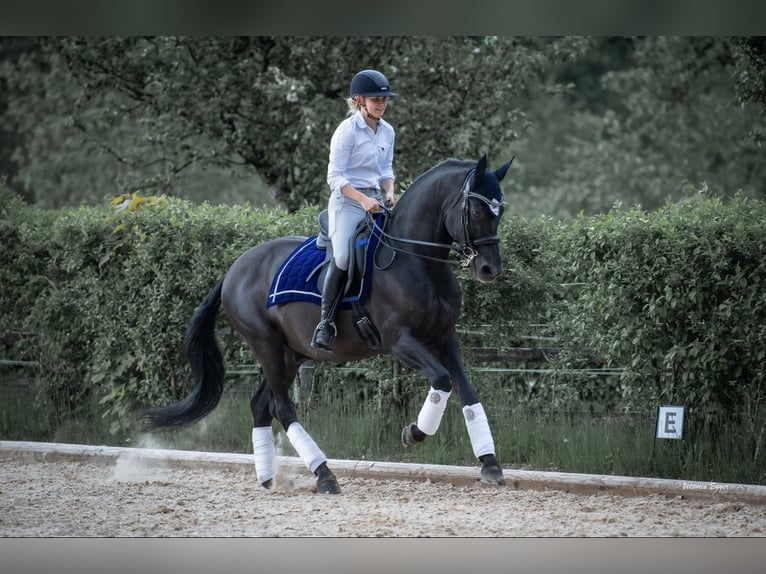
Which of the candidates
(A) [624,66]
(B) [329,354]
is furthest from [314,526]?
(A) [624,66]

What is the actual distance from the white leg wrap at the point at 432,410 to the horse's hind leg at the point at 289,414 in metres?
0.92

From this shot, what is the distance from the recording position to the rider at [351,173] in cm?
658

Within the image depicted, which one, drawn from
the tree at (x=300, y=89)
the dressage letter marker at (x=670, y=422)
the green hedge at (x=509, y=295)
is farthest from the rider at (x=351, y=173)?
the tree at (x=300, y=89)

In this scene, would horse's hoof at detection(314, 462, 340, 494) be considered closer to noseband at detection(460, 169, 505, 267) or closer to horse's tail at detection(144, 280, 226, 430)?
horse's tail at detection(144, 280, 226, 430)

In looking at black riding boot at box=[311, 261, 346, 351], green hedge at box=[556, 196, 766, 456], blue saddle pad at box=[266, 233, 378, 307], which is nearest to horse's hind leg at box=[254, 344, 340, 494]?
blue saddle pad at box=[266, 233, 378, 307]

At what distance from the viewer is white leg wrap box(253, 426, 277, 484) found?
23.9 feet

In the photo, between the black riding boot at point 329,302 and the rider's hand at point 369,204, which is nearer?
the rider's hand at point 369,204

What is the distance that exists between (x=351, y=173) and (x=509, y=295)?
194 centimetres

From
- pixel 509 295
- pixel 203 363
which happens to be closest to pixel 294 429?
pixel 203 363

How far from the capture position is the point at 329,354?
6977mm

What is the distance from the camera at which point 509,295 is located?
Answer: 8.19m

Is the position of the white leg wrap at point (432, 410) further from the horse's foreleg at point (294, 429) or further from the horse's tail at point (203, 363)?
the horse's tail at point (203, 363)

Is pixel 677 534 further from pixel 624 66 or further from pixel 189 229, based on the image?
pixel 624 66

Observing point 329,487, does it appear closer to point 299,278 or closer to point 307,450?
point 307,450
